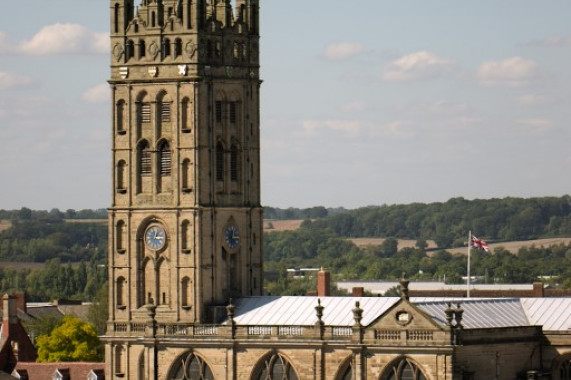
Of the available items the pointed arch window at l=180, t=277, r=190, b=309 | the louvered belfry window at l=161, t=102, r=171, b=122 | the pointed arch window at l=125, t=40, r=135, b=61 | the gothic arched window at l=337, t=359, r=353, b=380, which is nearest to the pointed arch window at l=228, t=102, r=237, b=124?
the louvered belfry window at l=161, t=102, r=171, b=122

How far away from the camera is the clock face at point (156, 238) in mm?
137500

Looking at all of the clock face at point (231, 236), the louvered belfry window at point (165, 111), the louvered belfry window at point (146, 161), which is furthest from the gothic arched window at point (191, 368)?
the louvered belfry window at point (165, 111)

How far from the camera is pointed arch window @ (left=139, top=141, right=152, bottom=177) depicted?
453 ft

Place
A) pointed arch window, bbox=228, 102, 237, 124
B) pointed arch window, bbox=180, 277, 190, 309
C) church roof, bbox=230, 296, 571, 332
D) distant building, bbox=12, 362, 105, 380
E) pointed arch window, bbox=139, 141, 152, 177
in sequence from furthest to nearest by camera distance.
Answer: distant building, bbox=12, 362, 105, 380
pointed arch window, bbox=228, 102, 237, 124
pointed arch window, bbox=139, 141, 152, 177
pointed arch window, bbox=180, 277, 190, 309
church roof, bbox=230, 296, 571, 332

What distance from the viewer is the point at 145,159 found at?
13825 centimetres

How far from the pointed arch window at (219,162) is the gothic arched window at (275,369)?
39.2ft

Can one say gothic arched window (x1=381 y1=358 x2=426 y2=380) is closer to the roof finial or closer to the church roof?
the roof finial

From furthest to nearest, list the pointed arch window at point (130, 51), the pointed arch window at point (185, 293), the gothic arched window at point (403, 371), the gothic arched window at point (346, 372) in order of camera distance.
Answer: the pointed arch window at point (130, 51) < the pointed arch window at point (185, 293) < the gothic arched window at point (346, 372) < the gothic arched window at point (403, 371)

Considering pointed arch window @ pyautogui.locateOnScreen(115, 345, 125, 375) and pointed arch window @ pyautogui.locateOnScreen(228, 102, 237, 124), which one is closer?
pointed arch window @ pyautogui.locateOnScreen(115, 345, 125, 375)

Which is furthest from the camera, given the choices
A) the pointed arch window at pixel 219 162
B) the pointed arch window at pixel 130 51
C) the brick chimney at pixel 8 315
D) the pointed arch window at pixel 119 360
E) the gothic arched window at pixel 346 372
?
the brick chimney at pixel 8 315

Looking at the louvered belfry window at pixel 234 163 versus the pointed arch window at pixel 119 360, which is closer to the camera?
the pointed arch window at pixel 119 360

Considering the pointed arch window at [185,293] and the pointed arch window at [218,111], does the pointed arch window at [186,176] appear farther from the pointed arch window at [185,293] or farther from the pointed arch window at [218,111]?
the pointed arch window at [185,293]

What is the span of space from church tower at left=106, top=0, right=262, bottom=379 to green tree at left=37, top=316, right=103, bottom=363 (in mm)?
34853

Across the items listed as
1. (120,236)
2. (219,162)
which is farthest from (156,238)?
(219,162)
